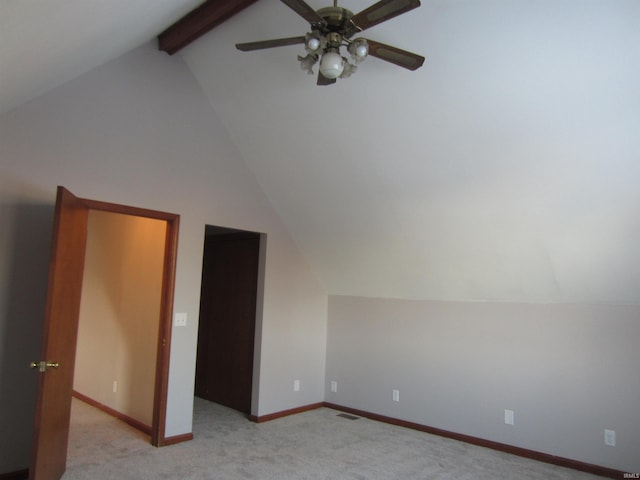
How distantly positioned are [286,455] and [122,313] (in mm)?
2277

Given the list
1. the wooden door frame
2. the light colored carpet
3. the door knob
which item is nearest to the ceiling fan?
the wooden door frame

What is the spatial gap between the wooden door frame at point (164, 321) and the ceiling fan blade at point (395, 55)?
7.93ft

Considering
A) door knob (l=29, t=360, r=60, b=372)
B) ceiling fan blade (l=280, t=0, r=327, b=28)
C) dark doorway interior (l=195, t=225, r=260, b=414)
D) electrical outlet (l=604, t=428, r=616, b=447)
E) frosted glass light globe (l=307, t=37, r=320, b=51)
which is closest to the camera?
ceiling fan blade (l=280, t=0, r=327, b=28)

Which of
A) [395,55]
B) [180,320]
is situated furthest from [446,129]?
[180,320]

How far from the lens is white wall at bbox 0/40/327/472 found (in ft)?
10.1

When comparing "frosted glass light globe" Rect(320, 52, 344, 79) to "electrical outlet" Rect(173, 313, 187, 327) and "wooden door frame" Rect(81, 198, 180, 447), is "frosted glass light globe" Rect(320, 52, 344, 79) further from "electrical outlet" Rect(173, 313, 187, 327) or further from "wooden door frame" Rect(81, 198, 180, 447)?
"electrical outlet" Rect(173, 313, 187, 327)

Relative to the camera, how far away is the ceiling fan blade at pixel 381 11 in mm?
1854

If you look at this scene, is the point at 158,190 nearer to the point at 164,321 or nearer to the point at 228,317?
the point at 164,321

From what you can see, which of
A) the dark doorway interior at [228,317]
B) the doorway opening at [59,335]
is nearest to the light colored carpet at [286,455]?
the doorway opening at [59,335]

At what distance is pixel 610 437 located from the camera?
134 inches

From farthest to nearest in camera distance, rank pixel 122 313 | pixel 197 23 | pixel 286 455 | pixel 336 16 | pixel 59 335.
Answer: pixel 122 313 < pixel 286 455 < pixel 197 23 < pixel 59 335 < pixel 336 16

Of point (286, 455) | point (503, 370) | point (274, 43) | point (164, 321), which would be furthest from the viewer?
point (503, 370)

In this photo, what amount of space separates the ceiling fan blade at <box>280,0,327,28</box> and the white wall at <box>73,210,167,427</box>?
8.96ft

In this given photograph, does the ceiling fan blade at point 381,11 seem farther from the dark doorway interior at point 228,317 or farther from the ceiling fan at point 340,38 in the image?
the dark doorway interior at point 228,317
